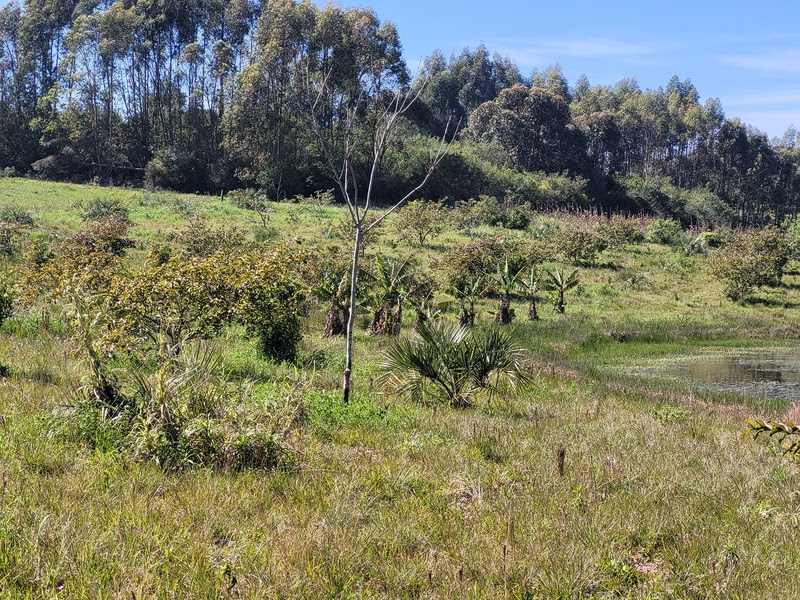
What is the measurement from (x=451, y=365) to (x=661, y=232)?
45243 mm

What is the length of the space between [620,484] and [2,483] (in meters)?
4.80

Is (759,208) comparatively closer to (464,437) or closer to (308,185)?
(308,185)

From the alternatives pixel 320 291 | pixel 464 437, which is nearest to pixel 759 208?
pixel 320 291

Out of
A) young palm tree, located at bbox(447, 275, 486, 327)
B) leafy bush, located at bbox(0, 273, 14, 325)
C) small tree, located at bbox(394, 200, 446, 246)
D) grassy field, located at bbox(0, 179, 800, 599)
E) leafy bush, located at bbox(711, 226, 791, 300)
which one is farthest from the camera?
small tree, located at bbox(394, 200, 446, 246)

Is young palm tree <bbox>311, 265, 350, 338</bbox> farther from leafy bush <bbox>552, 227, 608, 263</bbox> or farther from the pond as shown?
leafy bush <bbox>552, 227, 608, 263</bbox>

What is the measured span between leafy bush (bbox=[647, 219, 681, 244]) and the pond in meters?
25.6

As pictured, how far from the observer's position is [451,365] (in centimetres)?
969

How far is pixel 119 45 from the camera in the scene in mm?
59312

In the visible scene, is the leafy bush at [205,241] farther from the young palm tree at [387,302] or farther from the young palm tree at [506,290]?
the young palm tree at [506,290]

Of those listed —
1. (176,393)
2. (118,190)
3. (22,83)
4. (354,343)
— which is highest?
(22,83)

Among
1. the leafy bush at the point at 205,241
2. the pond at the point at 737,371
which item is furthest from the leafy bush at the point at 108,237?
the pond at the point at 737,371

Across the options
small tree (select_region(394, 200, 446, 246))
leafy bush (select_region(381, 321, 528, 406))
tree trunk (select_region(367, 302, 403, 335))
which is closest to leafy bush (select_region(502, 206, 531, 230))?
small tree (select_region(394, 200, 446, 246))

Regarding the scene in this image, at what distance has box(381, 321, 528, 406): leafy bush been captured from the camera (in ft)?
31.4

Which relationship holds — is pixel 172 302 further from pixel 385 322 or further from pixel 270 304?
pixel 385 322
